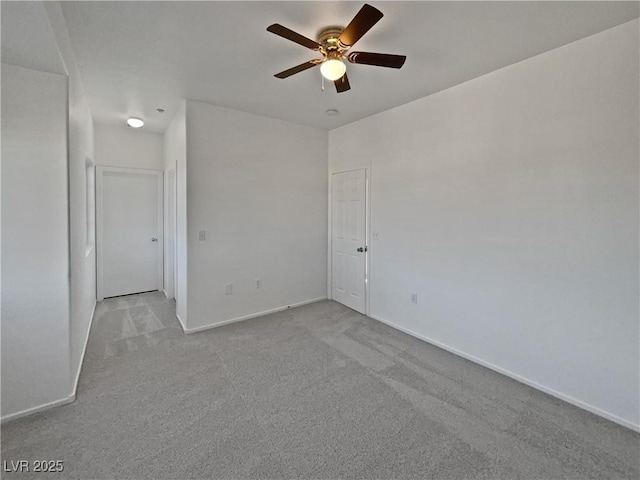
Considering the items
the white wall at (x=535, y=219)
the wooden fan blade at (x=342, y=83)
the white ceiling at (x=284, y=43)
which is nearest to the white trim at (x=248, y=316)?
the white wall at (x=535, y=219)

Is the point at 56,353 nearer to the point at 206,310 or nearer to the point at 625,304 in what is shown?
the point at 206,310

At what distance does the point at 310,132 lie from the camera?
14.1 feet

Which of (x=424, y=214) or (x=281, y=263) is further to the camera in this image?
(x=281, y=263)

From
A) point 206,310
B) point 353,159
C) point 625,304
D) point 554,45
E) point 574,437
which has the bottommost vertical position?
point 574,437

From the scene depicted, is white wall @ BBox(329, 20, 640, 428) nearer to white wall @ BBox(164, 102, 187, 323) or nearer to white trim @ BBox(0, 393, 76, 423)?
white wall @ BBox(164, 102, 187, 323)

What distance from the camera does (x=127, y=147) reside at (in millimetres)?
4527

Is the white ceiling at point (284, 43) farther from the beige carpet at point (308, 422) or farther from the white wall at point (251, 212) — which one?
the beige carpet at point (308, 422)

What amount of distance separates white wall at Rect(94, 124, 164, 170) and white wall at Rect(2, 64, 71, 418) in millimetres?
2710

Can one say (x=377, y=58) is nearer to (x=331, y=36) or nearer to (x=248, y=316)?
(x=331, y=36)

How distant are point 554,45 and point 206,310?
161 inches

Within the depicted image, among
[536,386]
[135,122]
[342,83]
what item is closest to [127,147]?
[135,122]

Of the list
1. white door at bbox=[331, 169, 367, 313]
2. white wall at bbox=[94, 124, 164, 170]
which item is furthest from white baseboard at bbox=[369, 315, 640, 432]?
white wall at bbox=[94, 124, 164, 170]

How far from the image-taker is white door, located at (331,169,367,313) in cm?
399

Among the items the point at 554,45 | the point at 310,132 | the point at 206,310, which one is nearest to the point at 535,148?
the point at 554,45
